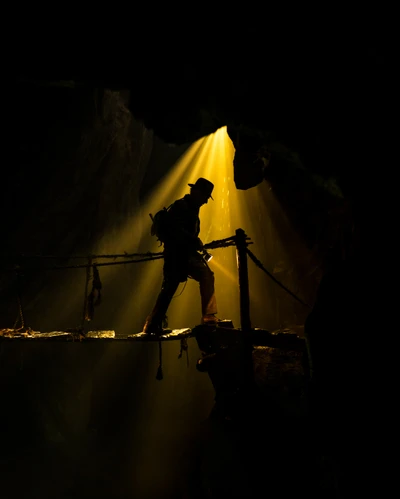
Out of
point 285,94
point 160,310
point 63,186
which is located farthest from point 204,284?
point 63,186

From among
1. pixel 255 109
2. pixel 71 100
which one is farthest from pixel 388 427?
pixel 71 100

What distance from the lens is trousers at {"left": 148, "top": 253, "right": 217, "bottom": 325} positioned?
21.0 ft

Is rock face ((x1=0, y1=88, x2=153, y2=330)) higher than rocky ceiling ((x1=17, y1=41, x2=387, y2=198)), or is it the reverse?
rock face ((x1=0, y1=88, x2=153, y2=330))

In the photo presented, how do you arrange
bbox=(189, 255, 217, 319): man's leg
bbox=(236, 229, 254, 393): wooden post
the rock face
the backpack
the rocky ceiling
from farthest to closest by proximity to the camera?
the rock face, the backpack, bbox=(189, 255, 217, 319): man's leg, bbox=(236, 229, 254, 393): wooden post, the rocky ceiling

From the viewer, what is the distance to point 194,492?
853 cm

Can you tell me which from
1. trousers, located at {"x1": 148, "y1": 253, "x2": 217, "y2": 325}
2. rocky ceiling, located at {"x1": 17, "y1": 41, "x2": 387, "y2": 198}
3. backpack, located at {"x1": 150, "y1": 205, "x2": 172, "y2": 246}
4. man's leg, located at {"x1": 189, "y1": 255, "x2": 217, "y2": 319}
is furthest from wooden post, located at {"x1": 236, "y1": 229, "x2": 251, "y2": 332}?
backpack, located at {"x1": 150, "y1": 205, "x2": 172, "y2": 246}

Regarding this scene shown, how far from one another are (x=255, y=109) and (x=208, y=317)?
353cm

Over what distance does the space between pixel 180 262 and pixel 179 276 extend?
0.89 ft

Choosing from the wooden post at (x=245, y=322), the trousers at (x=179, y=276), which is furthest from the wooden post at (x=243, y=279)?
the trousers at (x=179, y=276)

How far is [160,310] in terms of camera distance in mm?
6422

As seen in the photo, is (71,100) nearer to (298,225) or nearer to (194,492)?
(298,225)

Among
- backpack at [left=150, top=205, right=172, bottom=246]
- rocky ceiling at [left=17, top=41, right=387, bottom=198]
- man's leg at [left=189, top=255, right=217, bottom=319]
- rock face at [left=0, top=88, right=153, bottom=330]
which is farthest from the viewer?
rock face at [left=0, top=88, right=153, bottom=330]

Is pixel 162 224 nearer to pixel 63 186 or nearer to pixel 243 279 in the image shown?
pixel 243 279

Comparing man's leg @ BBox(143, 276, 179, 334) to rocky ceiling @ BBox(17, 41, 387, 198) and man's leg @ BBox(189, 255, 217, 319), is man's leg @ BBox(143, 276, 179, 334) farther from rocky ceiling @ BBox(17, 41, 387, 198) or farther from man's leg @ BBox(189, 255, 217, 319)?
rocky ceiling @ BBox(17, 41, 387, 198)
